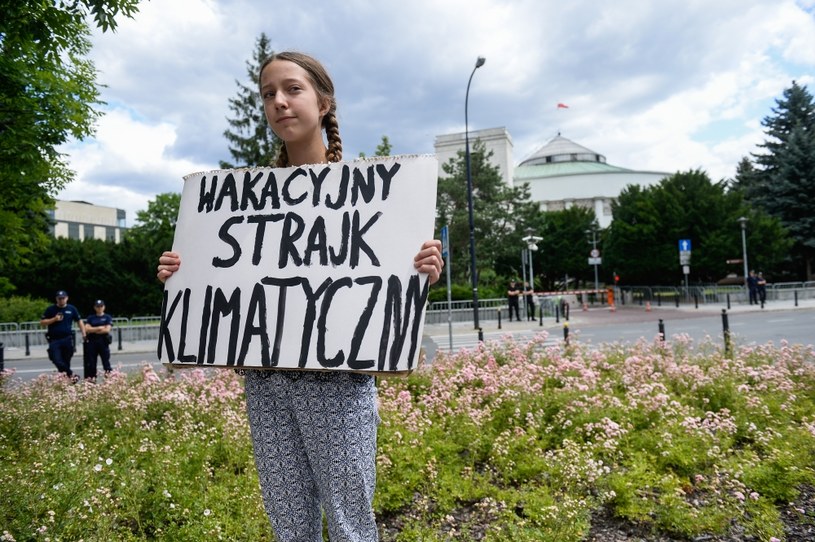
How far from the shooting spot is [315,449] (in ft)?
6.17

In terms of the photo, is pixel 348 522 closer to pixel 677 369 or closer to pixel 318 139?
pixel 318 139

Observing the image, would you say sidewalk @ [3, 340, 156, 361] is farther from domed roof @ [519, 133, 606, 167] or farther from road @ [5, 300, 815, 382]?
domed roof @ [519, 133, 606, 167]

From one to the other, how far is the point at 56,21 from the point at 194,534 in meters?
4.60

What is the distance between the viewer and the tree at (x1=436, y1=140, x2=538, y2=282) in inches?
1240

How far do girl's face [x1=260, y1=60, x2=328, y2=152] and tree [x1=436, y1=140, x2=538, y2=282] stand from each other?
1112 inches

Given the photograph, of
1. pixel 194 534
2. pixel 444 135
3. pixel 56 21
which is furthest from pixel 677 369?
→ pixel 444 135

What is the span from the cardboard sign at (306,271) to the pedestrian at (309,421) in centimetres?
8

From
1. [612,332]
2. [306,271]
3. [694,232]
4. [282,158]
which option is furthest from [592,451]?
[694,232]

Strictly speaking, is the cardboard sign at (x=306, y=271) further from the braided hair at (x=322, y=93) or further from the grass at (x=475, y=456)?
the grass at (x=475, y=456)

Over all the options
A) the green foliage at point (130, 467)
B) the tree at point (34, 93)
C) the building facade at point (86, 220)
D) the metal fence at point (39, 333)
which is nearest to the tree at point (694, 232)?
the metal fence at point (39, 333)

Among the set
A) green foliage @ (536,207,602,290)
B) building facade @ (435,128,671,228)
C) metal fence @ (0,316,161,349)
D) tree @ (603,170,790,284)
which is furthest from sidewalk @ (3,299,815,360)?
building facade @ (435,128,671,228)

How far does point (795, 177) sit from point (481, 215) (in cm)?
2243

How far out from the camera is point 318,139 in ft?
6.97

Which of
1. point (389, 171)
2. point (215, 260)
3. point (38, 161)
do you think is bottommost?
point (215, 260)
